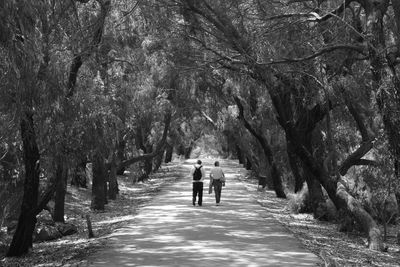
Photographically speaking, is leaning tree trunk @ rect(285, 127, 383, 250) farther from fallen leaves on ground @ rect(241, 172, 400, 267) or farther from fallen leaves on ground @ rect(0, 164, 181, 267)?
fallen leaves on ground @ rect(0, 164, 181, 267)

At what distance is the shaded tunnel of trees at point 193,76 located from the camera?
32.3 feet

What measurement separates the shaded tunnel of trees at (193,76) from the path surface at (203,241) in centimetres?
206

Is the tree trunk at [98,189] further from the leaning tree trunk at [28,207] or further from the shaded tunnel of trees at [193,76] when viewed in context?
the leaning tree trunk at [28,207]

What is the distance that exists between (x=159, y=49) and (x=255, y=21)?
464 cm

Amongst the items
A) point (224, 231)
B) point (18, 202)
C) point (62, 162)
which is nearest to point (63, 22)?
point (62, 162)

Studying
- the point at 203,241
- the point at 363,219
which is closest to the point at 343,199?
the point at 363,219

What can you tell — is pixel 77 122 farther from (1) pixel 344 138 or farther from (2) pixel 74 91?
(1) pixel 344 138

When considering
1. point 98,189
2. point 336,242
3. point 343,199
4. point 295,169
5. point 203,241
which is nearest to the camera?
point 203,241

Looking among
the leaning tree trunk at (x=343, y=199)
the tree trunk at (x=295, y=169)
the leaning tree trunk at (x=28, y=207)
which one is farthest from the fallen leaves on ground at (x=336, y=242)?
the leaning tree trunk at (x=28, y=207)

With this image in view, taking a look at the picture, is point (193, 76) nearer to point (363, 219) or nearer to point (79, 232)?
point (79, 232)

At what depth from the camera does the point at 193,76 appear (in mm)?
23031

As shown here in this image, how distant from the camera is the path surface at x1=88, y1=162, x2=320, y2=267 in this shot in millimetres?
10695

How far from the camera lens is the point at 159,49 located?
18703 mm

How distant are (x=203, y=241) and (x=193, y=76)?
1118cm
